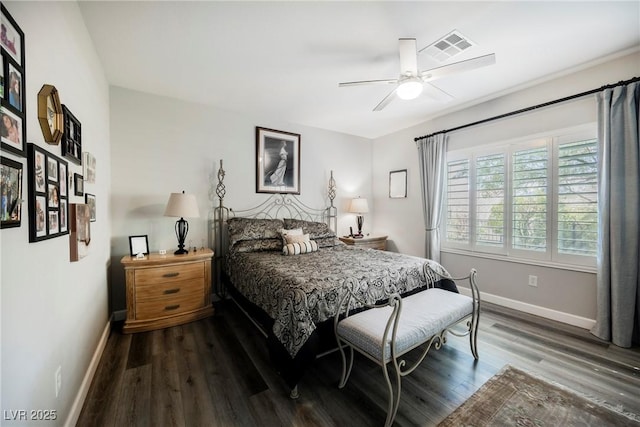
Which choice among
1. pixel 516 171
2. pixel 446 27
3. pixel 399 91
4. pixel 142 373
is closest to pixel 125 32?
pixel 399 91

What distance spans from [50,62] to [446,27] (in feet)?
8.59

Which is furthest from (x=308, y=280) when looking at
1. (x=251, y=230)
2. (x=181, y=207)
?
(x=181, y=207)

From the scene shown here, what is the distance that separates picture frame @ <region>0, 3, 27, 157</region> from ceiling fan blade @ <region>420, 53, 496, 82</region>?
8.05 ft

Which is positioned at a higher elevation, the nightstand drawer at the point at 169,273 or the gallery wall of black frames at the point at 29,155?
the gallery wall of black frames at the point at 29,155

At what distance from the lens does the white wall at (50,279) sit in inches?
36.8

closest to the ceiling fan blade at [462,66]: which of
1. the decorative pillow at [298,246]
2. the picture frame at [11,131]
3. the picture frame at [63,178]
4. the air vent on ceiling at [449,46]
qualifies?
the air vent on ceiling at [449,46]

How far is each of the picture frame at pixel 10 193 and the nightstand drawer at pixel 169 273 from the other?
1.84m

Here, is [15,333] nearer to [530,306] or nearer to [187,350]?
[187,350]

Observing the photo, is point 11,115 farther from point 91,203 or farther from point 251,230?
point 251,230

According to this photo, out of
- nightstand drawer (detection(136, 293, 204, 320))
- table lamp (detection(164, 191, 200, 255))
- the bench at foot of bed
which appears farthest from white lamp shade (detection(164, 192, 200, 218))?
the bench at foot of bed

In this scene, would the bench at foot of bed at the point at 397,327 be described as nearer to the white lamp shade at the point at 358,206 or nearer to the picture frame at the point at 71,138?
the picture frame at the point at 71,138

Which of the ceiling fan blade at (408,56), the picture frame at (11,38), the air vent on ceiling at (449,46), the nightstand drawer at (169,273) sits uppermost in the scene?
the air vent on ceiling at (449,46)

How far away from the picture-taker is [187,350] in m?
2.27

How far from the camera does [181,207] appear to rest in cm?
281
